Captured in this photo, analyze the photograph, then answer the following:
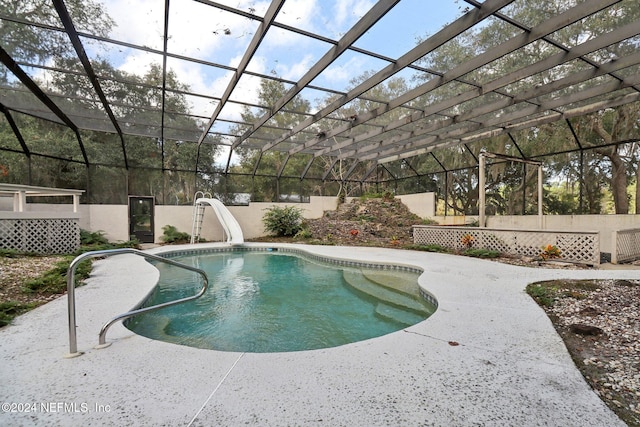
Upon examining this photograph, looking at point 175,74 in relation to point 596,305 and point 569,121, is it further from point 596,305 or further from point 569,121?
point 569,121

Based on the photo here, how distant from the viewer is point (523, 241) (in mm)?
6898

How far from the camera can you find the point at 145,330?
319 cm

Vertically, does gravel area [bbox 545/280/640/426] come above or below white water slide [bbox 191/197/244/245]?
below

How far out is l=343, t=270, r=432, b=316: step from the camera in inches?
154


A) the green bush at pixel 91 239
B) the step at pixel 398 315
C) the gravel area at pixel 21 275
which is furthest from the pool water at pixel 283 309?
the green bush at pixel 91 239

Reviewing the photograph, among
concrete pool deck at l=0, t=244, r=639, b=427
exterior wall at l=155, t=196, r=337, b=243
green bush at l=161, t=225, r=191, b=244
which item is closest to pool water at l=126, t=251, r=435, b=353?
concrete pool deck at l=0, t=244, r=639, b=427

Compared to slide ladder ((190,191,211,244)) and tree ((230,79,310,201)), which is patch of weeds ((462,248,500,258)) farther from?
slide ladder ((190,191,211,244))

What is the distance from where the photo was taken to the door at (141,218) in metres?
11.0

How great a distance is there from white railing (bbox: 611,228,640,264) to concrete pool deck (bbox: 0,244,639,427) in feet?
16.6

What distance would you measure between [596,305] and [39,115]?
504 inches

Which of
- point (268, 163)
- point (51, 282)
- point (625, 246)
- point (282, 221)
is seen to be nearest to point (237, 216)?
point (282, 221)

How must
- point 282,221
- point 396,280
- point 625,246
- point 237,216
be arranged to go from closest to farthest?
point 396,280 → point 625,246 → point 282,221 → point 237,216

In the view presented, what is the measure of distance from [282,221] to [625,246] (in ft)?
34.0

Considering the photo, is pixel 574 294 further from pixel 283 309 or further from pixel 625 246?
pixel 625 246
